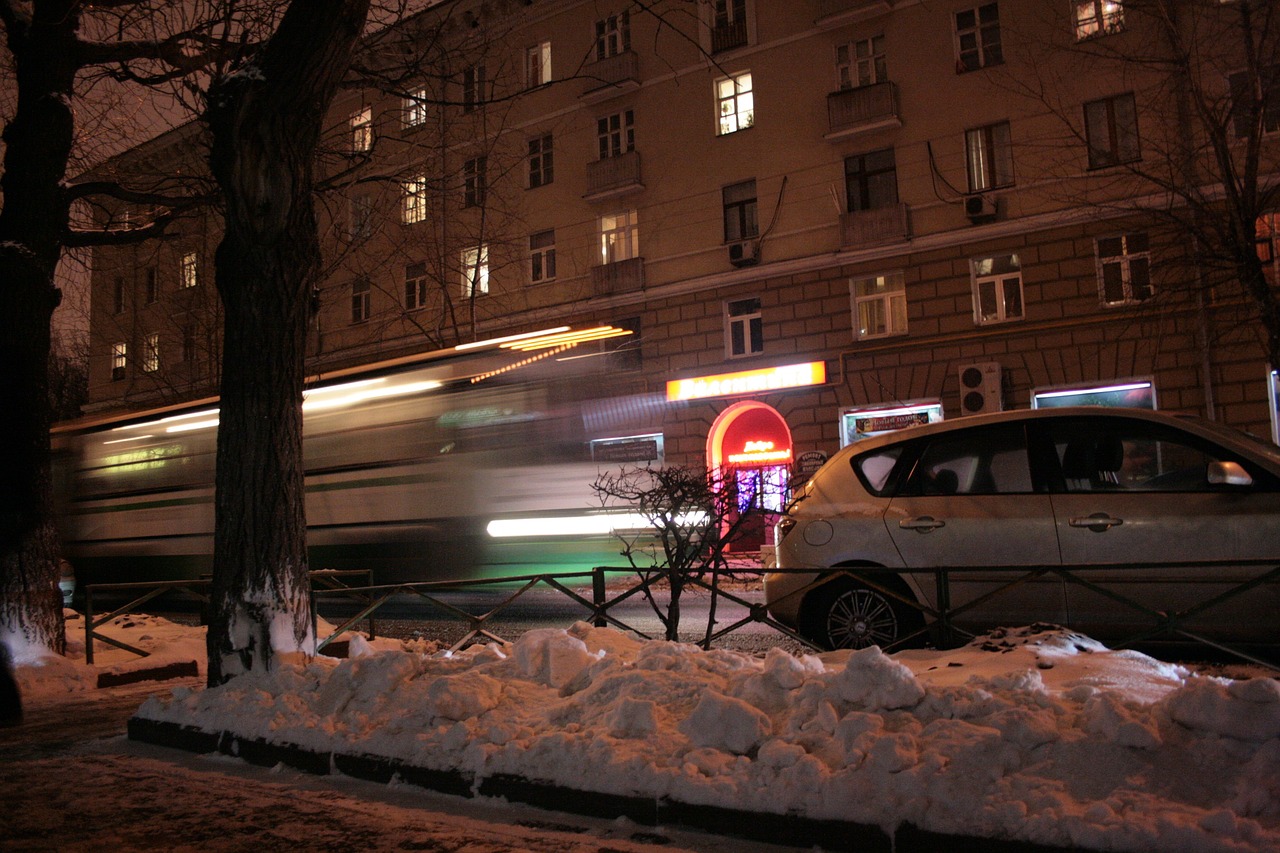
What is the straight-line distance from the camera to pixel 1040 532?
6484mm

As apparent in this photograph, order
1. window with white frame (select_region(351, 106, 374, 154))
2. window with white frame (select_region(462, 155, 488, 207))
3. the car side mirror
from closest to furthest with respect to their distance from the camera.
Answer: the car side mirror < window with white frame (select_region(351, 106, 374, 154)) < window with white frame (select_region(462, 155, 488, 207))

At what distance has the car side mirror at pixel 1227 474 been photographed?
6.05 m

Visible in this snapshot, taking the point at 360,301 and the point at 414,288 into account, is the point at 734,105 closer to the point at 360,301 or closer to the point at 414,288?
the point at 414,288

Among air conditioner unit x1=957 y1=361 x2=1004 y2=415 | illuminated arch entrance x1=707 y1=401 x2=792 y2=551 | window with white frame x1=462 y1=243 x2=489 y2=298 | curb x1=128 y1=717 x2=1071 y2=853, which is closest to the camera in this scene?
curb x1=128 y1=717 x2=1071 y2=853

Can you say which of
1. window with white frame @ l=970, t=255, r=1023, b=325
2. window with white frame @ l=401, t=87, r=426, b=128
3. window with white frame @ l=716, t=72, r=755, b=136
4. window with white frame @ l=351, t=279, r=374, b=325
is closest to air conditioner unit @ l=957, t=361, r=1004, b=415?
window with white frame @ l=970, t=255, r=1023, b=325

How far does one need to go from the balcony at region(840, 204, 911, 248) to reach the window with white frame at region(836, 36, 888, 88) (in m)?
2.95

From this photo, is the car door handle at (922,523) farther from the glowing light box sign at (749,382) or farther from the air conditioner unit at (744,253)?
the air conditioner unit at (744,253)

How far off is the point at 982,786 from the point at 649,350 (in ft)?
68.9

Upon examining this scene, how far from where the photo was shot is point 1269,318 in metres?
13.1

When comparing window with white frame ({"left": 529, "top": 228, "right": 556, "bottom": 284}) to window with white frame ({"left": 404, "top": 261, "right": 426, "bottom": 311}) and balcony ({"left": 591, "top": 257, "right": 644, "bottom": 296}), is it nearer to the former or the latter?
balcony ({"left": 591, "top": 257, "right": 644, "bottom": 296})

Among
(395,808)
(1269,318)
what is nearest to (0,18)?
(395,808)

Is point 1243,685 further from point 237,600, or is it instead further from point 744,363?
point 744,363

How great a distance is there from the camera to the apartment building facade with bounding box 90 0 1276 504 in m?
18.4

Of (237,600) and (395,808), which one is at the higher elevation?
(237,600)
